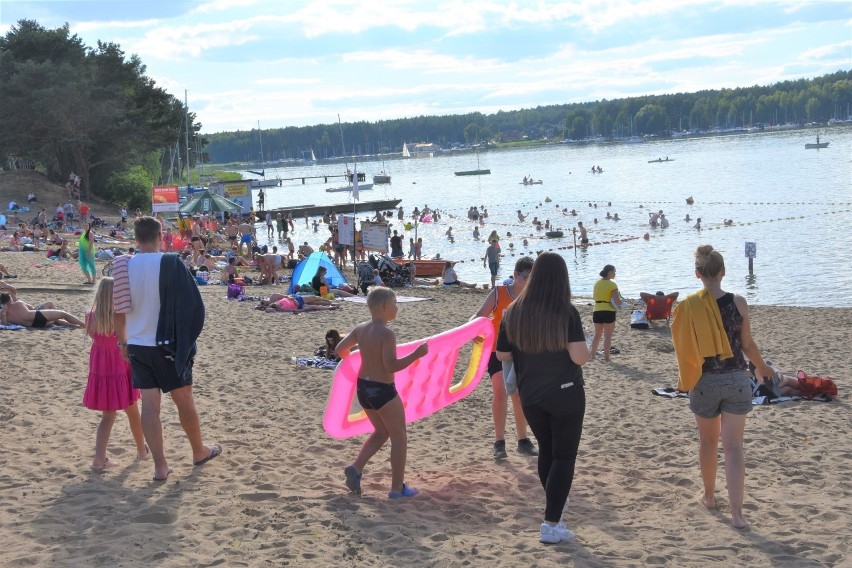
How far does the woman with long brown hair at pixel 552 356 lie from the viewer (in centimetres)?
478

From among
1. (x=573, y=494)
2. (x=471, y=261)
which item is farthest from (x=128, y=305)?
(x=471, y=261)

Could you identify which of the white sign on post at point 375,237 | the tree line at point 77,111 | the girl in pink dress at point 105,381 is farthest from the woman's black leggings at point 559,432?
the tree line at point 77,111

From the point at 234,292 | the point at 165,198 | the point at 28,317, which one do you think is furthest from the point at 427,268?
the point at 28,317

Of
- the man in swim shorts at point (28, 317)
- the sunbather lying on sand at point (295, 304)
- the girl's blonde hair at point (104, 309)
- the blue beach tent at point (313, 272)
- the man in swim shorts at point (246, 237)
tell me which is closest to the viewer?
the girl's blonde hair at point (104, 309)

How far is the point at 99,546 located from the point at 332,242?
85.6 ft

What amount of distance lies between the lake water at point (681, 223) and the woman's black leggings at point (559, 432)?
19.8 metres

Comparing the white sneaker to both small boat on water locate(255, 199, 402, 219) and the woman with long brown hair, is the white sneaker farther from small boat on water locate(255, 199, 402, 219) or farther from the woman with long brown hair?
small boat on water locate(255, 199, 402, 219)

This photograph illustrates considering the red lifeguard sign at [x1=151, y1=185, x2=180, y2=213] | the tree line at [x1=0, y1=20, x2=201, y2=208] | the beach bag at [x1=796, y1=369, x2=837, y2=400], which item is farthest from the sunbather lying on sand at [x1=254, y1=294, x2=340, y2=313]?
the tree line at [x1=0, y1=20, x2=201, y2=208]

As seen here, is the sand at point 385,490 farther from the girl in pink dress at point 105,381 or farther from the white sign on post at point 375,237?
the white sign on post at point 375,237

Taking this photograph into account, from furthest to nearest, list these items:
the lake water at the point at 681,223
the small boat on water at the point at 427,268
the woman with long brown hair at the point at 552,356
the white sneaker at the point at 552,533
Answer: the lake water at the point at 681,223 < the small boat on water at the point at 427,268 < the white sneaker at the point at 552,533 < the woman with long brown hair at the point at 552,356

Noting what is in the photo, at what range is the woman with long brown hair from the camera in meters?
4.78

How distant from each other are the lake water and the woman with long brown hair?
19882 millimetres

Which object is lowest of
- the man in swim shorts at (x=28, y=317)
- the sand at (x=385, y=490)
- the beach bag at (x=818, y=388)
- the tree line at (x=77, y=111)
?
the beach bag at (x=818, y=388)

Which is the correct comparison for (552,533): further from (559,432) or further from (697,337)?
(697,337)
